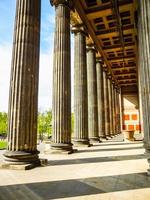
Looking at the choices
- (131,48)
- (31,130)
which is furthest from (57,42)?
(131,48)

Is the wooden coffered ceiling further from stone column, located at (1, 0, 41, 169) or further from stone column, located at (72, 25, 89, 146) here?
stone column, located at (1, 0, 41, 169)

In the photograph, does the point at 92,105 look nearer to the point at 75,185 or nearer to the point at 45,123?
the point at 75,185

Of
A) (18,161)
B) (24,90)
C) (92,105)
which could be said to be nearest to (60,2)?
(24,90)

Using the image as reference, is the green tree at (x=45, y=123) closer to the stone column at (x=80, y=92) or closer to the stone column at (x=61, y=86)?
the stone column at (x=80, y=92)

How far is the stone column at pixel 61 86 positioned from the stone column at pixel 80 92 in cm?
531

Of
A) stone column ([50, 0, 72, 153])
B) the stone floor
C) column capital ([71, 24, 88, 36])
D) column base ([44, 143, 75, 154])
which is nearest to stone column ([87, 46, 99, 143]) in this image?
column capital ([71, 24, 88, 36])

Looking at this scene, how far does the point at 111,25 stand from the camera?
3378 cm

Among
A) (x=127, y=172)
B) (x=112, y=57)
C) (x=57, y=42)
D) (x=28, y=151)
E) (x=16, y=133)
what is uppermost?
(x=112, y=57)

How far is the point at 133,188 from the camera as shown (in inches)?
268

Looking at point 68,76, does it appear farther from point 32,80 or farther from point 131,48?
point 131,48

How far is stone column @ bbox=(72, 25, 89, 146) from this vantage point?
2344cm

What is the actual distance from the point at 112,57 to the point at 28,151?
38.1 meters

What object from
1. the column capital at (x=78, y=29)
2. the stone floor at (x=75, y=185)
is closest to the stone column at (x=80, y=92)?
the column capital at (x=78, y=29)

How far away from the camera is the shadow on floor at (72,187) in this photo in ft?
20.4
